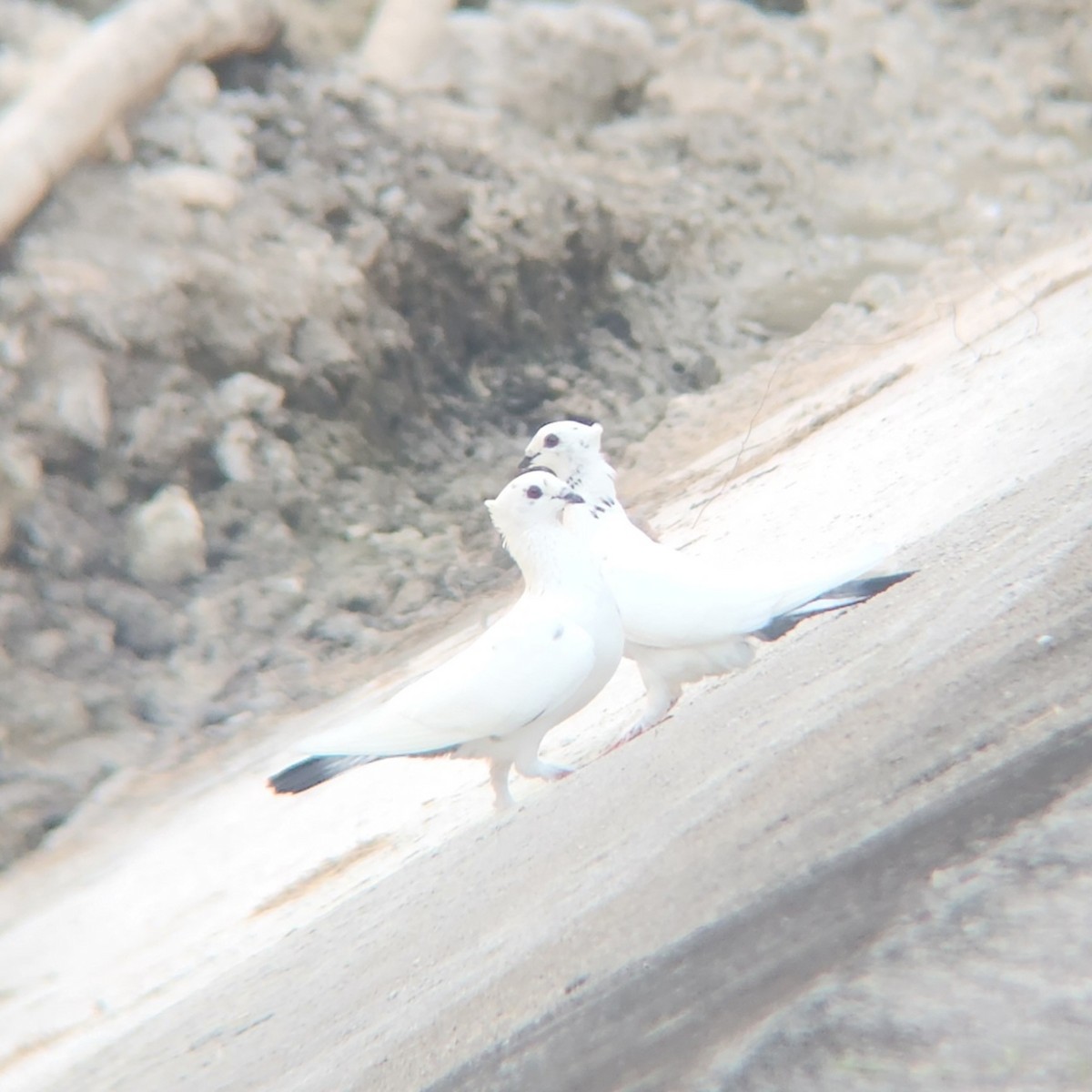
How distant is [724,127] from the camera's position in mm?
5555

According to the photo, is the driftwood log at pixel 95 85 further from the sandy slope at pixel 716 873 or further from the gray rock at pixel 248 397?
the sandy slope at pixel 716 873

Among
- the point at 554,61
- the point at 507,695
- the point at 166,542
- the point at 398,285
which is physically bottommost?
the point at 507,695

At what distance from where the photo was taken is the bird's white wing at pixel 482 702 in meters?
2.10

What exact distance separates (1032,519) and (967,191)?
3.51 m

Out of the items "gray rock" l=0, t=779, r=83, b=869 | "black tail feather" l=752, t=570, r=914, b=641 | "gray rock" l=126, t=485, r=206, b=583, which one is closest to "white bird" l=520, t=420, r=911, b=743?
"black tail feather" l=752, t=570, r=914, b=641

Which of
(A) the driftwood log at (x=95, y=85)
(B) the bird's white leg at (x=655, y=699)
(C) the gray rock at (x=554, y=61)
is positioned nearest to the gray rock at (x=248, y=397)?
(A) the driftwood log at (x=95, y=85)

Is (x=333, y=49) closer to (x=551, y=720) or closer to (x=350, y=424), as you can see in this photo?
(x=350, y=424)

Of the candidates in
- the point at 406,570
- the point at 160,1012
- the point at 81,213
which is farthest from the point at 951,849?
the point at 81,213

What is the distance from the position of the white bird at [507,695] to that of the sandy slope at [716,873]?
0.11 m

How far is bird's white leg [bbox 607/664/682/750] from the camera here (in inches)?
88.0

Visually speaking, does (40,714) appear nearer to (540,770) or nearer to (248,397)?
(248,397)

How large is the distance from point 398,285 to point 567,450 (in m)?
2.39

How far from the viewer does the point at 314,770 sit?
82.8 inches

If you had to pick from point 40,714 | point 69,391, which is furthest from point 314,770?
point 69,391
